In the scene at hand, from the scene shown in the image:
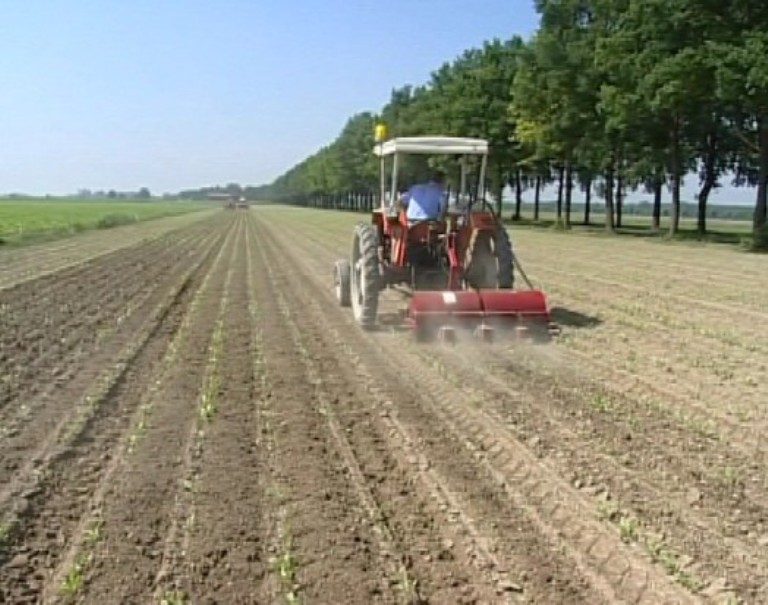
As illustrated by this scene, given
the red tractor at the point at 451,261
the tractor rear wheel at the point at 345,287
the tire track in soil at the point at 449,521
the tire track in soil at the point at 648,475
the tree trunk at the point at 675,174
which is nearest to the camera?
the tire track in soil at the point at 449,521

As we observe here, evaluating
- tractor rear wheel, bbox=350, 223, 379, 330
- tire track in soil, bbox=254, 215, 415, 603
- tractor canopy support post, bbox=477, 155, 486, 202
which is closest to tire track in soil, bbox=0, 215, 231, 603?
tire track in soil, bbox=254, 215, 415, 603

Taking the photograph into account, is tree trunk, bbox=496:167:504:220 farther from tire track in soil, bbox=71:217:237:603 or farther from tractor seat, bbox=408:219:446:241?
tire track in soil, bbox=71:217:237:603

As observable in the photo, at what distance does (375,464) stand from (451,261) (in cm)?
609

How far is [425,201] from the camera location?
1220 cm

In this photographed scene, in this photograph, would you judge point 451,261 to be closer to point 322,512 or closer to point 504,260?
point 504,260

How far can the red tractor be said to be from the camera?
11094 millimetres

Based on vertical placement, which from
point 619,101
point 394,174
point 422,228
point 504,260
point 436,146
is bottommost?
point 504,260

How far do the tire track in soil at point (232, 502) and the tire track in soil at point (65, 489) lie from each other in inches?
26.7

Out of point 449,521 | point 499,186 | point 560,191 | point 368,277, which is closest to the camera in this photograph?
Result: point 449,521

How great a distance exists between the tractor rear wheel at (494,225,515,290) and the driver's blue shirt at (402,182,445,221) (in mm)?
896

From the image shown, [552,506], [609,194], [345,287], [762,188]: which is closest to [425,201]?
[345,287]

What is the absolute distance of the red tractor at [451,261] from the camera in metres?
11.1

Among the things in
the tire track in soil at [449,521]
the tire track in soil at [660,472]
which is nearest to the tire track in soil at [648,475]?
the tire track in soil at [660,472]

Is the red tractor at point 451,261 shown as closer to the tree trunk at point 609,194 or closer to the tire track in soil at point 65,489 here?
the tire track in soil at point 65,489
